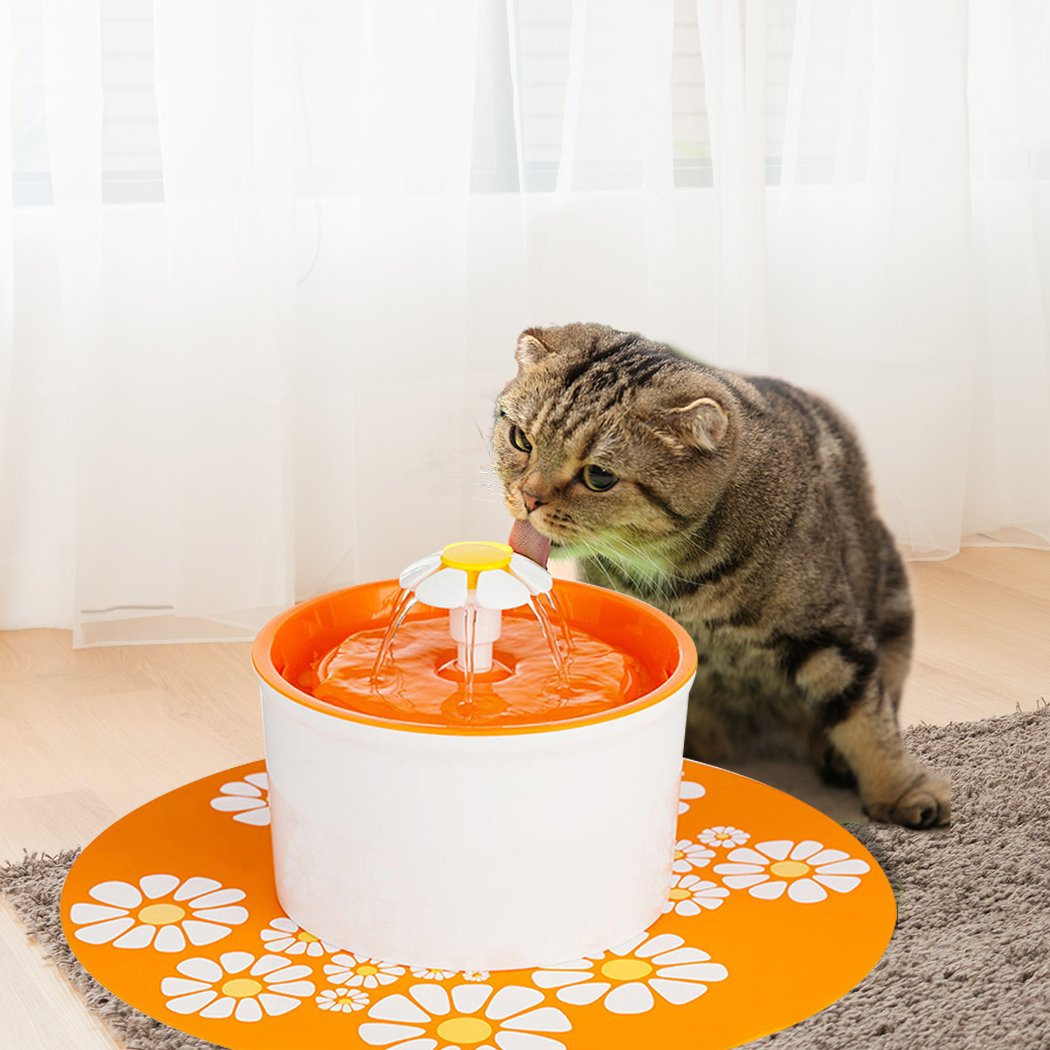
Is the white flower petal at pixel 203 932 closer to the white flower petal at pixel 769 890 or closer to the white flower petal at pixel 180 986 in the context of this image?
the white flower petal at pixel 180 986

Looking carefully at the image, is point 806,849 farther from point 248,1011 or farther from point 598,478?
point 248,1011

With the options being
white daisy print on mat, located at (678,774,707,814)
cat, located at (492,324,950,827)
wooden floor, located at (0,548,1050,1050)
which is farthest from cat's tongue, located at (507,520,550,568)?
wooden floor, located at (0,548,1050,1050)

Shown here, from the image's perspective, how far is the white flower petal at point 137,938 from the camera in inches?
37.5

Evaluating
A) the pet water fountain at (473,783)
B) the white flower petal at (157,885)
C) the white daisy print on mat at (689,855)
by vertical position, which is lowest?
the white daisy print on mat at (689,855)

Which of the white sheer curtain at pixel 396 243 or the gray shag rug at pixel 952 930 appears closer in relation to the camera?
the gray shag rug at pixel 952 930

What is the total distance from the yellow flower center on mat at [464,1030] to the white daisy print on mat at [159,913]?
190 millimetres

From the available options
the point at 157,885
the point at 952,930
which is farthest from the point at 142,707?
the point at 952,930

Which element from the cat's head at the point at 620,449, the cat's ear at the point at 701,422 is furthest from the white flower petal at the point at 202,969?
the cat's ear at the point at 701,422

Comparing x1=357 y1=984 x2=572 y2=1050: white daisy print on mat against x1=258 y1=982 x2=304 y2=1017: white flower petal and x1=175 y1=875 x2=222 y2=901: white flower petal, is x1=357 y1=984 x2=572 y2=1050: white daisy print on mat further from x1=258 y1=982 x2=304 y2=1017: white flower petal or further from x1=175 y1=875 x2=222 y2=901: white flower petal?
x1=175 y1=875 x2=222 y2=901: white flower petal

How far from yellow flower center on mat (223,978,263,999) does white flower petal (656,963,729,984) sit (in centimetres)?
27

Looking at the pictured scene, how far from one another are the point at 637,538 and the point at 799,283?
45.5 inches

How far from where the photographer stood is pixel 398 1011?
0.89m

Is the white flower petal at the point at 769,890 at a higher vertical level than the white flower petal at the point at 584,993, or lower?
higher

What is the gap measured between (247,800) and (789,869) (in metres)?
0.47
